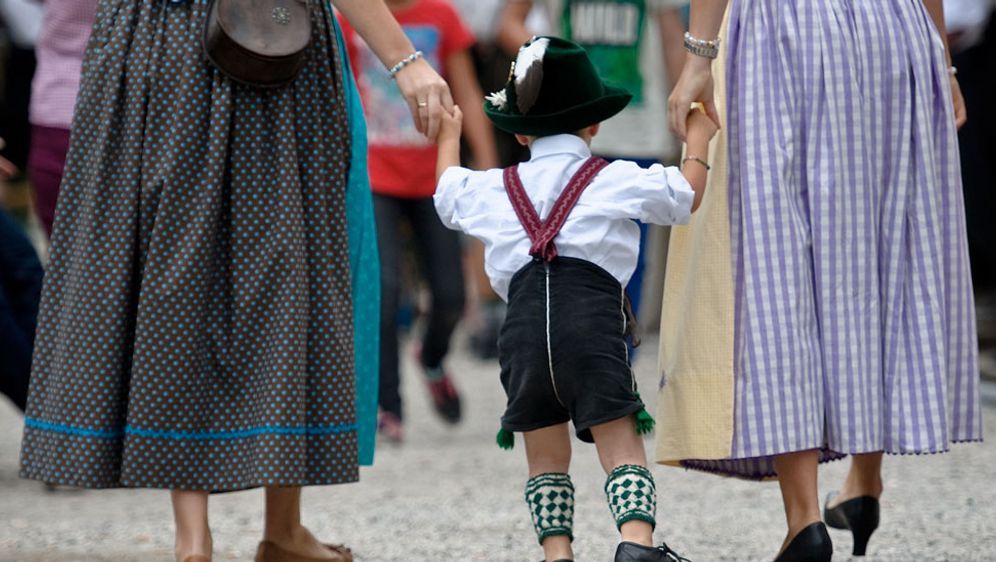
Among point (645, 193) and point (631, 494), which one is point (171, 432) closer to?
point (631, 494)

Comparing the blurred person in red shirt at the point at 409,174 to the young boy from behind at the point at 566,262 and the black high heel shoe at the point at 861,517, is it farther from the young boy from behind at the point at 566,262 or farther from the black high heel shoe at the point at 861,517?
the young boy from behind at the point at 566,262

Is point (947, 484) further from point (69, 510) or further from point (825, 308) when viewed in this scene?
point (69, 510)

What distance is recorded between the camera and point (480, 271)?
9.07m

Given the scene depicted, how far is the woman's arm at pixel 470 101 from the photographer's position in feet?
19.8

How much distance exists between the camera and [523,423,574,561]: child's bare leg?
3.22 metres

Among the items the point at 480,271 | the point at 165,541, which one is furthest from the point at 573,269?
the point at 480,271

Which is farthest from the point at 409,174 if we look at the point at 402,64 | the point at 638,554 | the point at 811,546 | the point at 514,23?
the point at 638,554

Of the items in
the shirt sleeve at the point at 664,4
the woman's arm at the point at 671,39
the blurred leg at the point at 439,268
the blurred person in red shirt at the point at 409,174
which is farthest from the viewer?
the blurred leg at the point at 439,268

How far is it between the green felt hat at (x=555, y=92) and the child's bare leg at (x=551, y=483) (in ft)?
2.01

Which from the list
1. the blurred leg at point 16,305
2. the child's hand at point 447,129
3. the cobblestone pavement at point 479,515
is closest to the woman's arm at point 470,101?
the cobblestone pavement at point 479,515

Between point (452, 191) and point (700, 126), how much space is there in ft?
1.70

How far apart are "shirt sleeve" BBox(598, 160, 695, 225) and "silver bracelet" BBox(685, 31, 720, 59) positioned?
28 cm

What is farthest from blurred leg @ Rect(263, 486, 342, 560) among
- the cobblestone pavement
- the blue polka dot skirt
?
the cobblestone pavement

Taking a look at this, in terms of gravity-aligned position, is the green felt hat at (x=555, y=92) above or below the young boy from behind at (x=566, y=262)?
above
